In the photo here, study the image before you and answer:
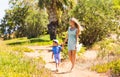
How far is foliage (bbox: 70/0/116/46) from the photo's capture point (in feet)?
79.0

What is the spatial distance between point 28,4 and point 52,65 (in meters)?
40.8

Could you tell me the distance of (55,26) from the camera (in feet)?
116

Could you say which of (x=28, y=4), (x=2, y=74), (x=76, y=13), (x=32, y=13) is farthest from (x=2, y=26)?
(x=2, y=74)

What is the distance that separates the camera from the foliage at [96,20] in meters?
24.1

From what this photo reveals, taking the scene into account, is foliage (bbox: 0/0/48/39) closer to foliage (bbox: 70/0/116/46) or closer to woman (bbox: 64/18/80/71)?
foliage (bbox: 70/0/116/46)

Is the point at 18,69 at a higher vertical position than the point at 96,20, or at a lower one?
lower

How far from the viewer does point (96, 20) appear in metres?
23.9

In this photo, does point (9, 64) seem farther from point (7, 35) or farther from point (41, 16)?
point (7, 35)

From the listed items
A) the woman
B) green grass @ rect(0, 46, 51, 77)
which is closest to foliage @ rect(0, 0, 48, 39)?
the woman

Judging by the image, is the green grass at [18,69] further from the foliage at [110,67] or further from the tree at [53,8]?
the tree at [53,8]

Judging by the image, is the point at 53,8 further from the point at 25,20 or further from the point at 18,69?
the point at 18,69

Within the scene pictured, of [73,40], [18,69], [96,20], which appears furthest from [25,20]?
[18,69]

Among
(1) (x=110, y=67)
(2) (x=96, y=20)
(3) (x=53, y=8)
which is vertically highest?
(3) (x=53, y=8)

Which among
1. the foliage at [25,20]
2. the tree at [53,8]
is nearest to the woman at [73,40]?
the tree at [53,8]
